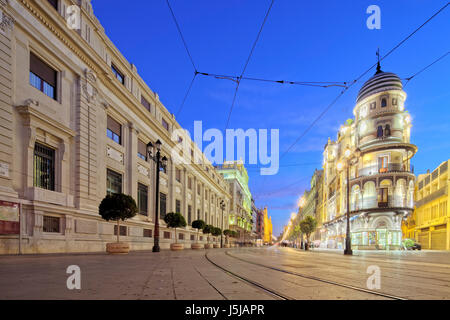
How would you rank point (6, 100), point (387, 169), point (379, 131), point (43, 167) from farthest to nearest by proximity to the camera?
point (379, 131) < point (387, 169) < point (43, 167) < point (6, 100)

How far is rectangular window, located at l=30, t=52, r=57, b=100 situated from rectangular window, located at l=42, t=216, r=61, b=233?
7098mm

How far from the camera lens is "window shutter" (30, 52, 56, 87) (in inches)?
609

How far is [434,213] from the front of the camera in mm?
46156

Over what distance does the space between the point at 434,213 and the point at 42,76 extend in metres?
54.9

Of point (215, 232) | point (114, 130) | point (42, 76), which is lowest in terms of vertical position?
point (215, 232)

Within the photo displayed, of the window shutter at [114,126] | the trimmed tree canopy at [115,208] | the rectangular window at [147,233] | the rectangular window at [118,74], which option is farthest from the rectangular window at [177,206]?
the trimmed tree canopy at [115,208]

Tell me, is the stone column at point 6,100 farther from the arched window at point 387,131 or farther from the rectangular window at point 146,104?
the arched window at point 387,131

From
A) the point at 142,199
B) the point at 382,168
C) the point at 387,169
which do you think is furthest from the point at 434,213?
the point at 142,199

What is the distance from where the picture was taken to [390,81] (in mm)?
41469

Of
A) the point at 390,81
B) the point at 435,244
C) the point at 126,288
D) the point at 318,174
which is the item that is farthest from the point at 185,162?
the point at 318,174

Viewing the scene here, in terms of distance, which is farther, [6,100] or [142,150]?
[142,150]

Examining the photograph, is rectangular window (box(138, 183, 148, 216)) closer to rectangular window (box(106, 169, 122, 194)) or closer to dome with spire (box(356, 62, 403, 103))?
rectangular window (box(106, 169, 122, 194))

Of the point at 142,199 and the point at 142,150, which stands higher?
the point at 142,150

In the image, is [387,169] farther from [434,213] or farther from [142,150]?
[142,150]
